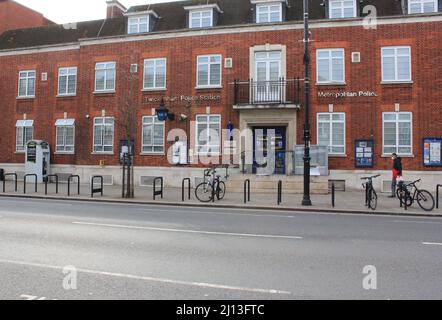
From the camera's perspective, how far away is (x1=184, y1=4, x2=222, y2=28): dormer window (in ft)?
72.1

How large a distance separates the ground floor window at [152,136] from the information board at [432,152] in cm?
1427

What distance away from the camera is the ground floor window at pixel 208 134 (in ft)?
69.9

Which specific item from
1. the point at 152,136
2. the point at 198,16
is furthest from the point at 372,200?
the point at 198,16

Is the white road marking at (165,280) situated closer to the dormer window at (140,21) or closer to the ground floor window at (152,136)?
the ground floor window at (152,136)

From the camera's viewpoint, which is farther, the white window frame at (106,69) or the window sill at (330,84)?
the white window frame at (106,69)

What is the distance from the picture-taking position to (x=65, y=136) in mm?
24625

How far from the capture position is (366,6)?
20281 millimetres

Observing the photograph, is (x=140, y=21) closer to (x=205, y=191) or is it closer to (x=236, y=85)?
(x=236, y=85)

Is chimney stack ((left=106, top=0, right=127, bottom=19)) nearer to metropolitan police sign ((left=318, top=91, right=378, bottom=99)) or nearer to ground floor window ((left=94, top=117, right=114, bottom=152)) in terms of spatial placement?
ground floor window ((left=94, top=117, right=114, bottom=152))

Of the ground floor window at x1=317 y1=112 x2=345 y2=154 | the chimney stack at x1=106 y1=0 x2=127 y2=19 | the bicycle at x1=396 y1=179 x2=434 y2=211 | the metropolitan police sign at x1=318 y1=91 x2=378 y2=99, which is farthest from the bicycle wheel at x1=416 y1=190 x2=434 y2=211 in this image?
the chimney stack at x1=106 y1=0 x2=127 y2=19

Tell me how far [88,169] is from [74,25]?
11603 mm

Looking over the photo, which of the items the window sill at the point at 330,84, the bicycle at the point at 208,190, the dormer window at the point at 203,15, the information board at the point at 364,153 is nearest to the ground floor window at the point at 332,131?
the information board at the point at 364,153

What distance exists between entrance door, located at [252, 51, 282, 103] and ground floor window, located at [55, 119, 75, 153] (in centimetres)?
1243

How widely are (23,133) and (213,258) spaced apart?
2405 centimetres
